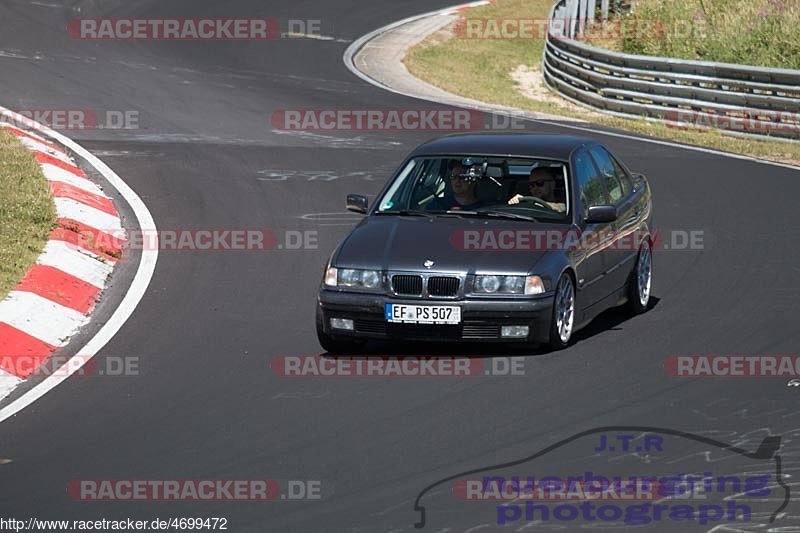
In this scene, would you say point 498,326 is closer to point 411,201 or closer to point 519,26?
point 411,201

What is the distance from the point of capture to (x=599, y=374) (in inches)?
368

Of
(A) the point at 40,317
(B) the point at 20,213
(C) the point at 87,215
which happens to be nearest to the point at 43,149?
(C) the point at 87,215

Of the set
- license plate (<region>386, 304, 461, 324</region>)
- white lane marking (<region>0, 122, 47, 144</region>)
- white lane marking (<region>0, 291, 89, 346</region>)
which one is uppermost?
license plate (<region>386, 304, 461, 324</region>)

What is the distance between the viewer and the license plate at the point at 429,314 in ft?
31.4

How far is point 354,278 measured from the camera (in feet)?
32.2

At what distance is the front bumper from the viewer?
31.4ft

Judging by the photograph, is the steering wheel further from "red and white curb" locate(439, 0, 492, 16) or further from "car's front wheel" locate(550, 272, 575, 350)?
"red and white curb" locate(439, 0, 492, 16)

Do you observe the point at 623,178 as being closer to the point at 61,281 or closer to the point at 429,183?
the point at 429,183

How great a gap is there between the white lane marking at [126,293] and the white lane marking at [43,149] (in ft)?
0.97

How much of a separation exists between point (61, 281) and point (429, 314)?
3675 millimetres

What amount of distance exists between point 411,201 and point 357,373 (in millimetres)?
1854

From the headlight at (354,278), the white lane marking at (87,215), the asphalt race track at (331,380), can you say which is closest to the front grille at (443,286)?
the headlight at (354,278)

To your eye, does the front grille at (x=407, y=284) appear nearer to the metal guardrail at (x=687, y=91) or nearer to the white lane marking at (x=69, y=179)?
the white lane marking at (x=69, y=179)

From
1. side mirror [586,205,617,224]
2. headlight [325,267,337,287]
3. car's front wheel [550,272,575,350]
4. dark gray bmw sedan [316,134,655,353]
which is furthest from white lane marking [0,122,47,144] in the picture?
car's front wheel [550,272,575,350]
